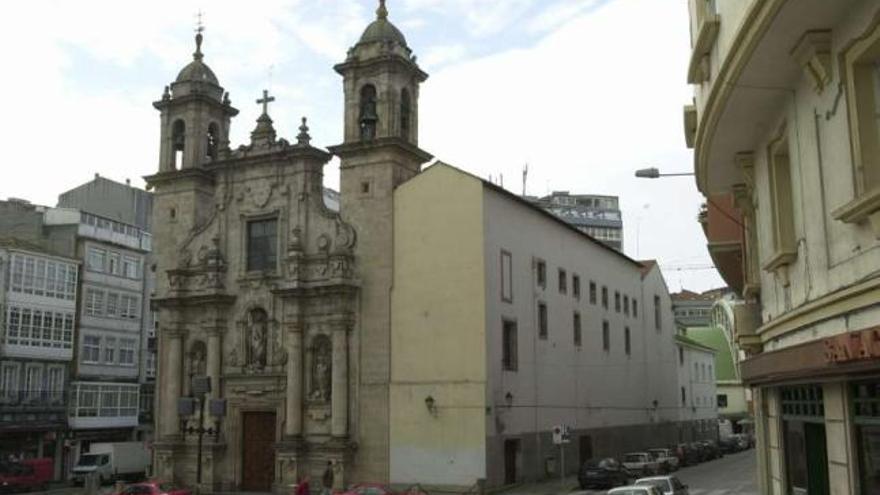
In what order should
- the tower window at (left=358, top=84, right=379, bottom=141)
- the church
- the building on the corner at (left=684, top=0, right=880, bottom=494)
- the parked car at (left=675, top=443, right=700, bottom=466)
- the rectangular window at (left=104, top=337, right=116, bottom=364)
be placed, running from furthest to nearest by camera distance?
the rectangular window at (left=104, top=337, right=116, bottom=364), the parked car at (left=675, top=443, right=700, bottom=466), the tower window at (left=358, top=84, right=379, bottom=141), the church, the building on the corner at (left=684, top=0, right=880, bottom=494)

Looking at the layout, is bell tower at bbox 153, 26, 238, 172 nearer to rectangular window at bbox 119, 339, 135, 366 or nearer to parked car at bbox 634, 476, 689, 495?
rectangular window at bbox 119, 339, 135, 366

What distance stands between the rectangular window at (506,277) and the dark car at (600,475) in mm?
7667

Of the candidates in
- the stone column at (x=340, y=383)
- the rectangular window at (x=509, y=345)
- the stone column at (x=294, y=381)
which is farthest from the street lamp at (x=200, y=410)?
the rectangular window at (x=509, y=345)

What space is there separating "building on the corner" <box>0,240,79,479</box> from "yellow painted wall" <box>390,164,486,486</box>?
83.6 feet

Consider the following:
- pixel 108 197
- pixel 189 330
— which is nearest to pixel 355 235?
pixel 189 330

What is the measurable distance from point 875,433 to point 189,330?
38.4m

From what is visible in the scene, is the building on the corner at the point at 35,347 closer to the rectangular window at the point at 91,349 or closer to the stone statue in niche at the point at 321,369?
the rectangular window at the point at 91,349

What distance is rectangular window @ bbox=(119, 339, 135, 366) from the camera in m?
61.3

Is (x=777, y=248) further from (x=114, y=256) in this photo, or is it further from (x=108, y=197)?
(x=108, y=197)

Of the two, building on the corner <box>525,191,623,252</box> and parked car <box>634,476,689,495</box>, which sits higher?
building on the corner <box>525,191,623,252</box>

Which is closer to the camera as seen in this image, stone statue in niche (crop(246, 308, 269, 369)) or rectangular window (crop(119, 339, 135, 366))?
stone statue in niche (crop(246, 308, 269, 369))

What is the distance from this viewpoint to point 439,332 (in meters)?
37.6

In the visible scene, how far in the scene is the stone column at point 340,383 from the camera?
38281 millimetres

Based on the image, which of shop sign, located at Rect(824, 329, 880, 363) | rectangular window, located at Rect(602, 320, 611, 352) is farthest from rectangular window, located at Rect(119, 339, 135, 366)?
shop sign, located at Rect(824, 329, 880, 363)
